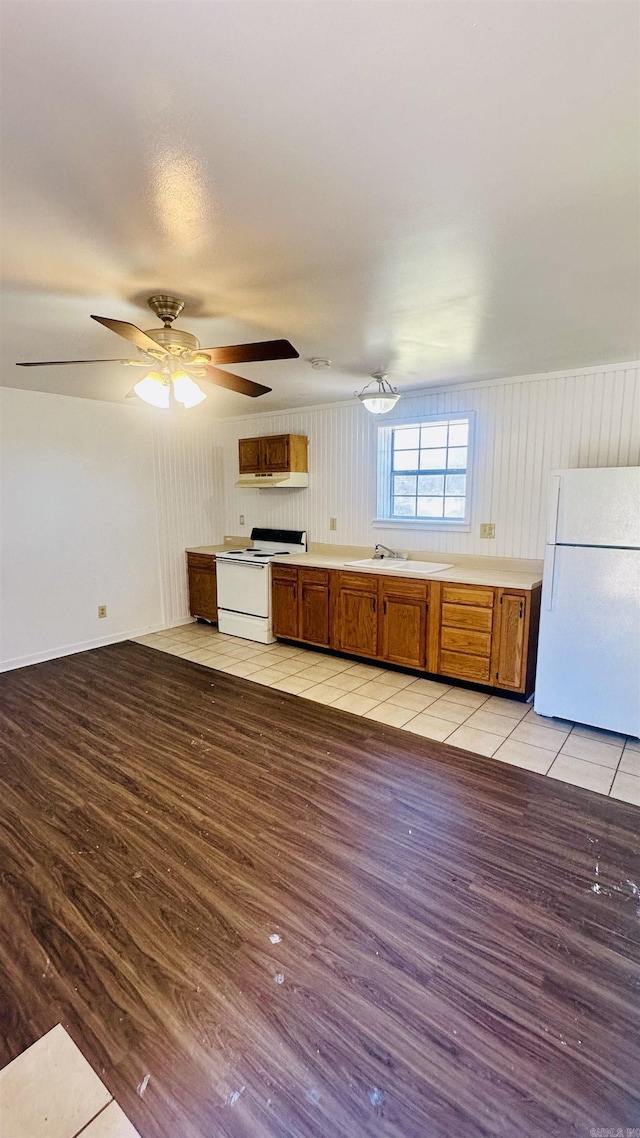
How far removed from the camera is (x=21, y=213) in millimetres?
1531

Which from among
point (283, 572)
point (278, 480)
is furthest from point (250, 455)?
point (283, 572)

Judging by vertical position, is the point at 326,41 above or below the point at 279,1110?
above

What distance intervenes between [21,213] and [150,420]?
3479mm

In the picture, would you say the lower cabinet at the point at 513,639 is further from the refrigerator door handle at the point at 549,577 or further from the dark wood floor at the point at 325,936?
the dark wood floor at the point at 325,936

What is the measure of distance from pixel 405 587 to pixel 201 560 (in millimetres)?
2457

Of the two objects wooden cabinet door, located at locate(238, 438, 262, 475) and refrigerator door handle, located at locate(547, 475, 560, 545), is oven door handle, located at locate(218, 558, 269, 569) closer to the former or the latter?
wooden cabinet door, located at locate(238, 438, 262, 475)

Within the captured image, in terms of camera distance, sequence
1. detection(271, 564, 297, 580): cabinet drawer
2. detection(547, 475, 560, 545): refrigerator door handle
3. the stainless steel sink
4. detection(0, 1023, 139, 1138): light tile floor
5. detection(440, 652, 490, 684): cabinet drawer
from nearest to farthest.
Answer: detection(0, 1023, 139, 1138): light tile floor, detection(547, 475, 560, 545): refrigerator door handle, detection(440, 652, 490, 684): cabinet drawer, the stainless steel sink, detection(271, 564, 297, 580): cabinet drawer

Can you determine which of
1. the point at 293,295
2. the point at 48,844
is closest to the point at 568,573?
the point at 293,295

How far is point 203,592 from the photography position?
5340 mm

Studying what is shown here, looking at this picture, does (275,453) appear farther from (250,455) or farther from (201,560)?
(201,560)

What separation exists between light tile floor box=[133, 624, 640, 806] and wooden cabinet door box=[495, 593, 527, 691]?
0.20 m

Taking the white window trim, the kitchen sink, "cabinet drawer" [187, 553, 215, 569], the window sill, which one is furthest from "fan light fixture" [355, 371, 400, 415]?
"cabinet drawer" [187, 553, 215, 569]

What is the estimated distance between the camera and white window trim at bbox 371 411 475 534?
12.9 feet

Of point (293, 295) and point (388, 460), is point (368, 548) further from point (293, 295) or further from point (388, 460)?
point (293, 295)
